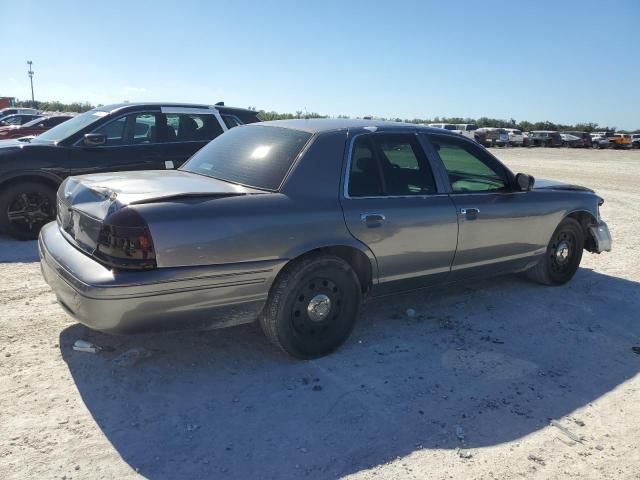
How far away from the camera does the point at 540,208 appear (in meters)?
5.21

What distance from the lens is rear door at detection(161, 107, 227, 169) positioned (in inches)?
301

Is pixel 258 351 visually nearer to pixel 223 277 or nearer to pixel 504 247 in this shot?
pixel 223 277

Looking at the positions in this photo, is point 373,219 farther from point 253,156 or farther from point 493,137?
point 493,137

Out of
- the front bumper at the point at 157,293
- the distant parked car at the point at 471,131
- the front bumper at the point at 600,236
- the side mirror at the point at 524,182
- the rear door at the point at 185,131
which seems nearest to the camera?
the front bumper at the point at 157,293

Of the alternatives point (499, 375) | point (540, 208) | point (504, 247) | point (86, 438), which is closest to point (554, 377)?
point (499, 375)

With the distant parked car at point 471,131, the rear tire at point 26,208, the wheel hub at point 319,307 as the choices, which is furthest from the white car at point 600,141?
the wheel hub at point 319,307

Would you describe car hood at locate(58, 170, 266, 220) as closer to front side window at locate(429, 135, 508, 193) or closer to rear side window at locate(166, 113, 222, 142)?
front side window at locate(429, 135, 508, 193)

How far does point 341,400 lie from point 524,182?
9.05 feet

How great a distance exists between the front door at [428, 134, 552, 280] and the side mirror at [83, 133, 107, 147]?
173 inches

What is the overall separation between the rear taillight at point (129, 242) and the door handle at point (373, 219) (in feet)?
4.95

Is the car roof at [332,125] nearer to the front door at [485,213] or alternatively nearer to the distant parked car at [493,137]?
the front door at [485,213]

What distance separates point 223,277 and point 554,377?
7.69 ft

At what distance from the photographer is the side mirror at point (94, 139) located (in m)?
6.88

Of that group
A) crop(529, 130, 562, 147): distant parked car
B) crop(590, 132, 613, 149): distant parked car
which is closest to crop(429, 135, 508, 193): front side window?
crop(529, 130, 562, 147): distant parked car
